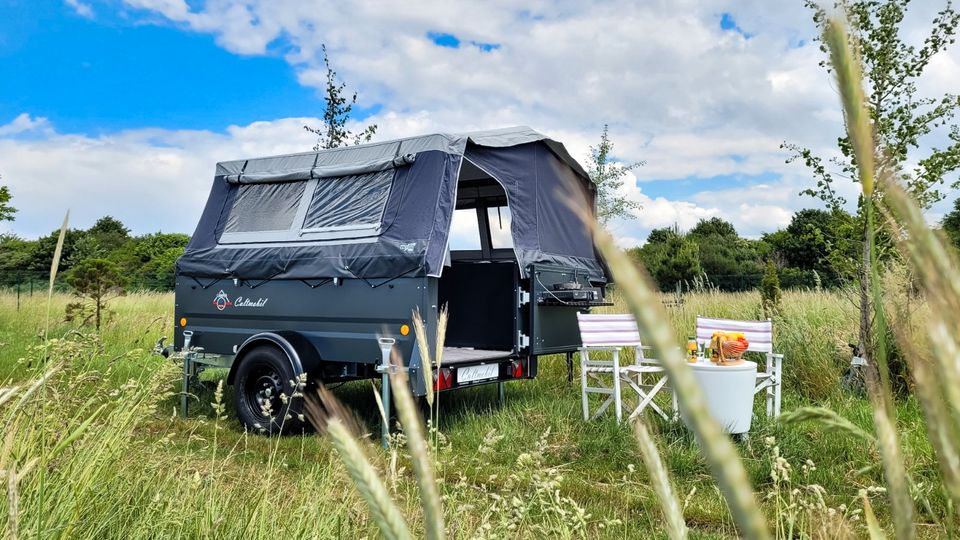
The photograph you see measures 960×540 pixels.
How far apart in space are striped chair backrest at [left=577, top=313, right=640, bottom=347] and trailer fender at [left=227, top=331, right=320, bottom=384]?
2.35 metres

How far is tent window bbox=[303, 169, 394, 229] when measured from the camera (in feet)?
21.2

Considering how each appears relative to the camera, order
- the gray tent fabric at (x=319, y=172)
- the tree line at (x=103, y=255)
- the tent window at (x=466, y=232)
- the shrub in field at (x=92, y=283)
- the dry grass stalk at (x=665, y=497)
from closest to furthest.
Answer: the dry grass stalk at (x=665, y=497) < the gray tent fabric at (x=319, y=172) < the tent window at (x=466, y=232) < the shrub in field at (x=92, y=283) < the tree line at (x=103, y=255)

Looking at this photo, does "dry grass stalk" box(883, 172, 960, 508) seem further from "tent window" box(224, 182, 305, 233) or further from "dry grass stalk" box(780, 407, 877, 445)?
"tent window" box(224, 182, 305, 233)

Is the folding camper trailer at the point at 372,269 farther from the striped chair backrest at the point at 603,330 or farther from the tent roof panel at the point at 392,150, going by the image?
the striped chair backrest at the point at 603,330

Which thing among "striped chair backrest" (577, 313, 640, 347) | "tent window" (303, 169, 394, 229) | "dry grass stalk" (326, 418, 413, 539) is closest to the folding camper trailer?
"tent window" (303, 169, 394, 229)

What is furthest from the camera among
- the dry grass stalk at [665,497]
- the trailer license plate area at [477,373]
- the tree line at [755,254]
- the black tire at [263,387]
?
the tree line at [755,254]

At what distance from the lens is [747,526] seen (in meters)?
0.34

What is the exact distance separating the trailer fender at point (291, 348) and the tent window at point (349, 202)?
102 cm

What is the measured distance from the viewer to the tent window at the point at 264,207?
7.11m

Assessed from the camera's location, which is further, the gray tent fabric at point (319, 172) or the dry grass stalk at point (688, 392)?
the gray tent fabric at point (319, 172)

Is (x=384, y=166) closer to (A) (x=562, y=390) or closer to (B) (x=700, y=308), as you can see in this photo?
(A) (x=562, y=390)

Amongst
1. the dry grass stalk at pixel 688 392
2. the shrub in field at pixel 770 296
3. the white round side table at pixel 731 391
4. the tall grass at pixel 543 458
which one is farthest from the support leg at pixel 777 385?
the dry grass stalk at pixel 688 392

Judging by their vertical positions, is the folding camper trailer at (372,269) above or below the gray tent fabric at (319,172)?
below

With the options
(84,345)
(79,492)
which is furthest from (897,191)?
(84,345)
